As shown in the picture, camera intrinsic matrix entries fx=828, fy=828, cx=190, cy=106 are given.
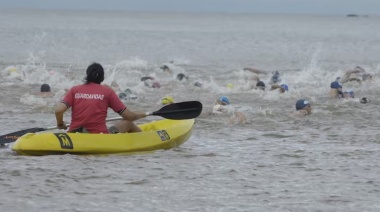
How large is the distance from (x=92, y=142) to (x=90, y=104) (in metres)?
0.54

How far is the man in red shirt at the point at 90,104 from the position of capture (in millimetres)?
11586

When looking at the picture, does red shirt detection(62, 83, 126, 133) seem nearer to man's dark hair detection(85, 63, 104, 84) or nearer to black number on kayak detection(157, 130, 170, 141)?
man's dark hair detection(85, 63, 104, 84)

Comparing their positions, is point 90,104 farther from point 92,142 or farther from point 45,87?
point 45,87

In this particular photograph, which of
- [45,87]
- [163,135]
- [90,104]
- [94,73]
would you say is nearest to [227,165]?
[163,135]

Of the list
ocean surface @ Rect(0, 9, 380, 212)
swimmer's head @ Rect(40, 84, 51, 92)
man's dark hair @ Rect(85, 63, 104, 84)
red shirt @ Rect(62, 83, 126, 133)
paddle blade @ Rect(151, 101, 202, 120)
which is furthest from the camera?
swimmer's head @ Rect(40, 84, 51, 92)

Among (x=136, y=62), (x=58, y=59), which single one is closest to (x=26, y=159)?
(x=136, y=62)

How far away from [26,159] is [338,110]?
8706 millimetres

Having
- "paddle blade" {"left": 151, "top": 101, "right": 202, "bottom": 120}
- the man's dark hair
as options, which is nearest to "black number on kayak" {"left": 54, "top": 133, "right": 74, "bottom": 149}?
the man's dark hair

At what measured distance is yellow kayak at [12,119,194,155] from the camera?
37.9ft

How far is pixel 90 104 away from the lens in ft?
38.2

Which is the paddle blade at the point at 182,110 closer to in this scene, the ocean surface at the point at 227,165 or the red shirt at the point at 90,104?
the ocean surface at the point at 227,165

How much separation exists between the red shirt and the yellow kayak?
0.21m

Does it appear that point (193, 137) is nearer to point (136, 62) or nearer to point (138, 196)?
point (138, 196)

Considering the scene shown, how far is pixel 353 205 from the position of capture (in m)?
9.58
